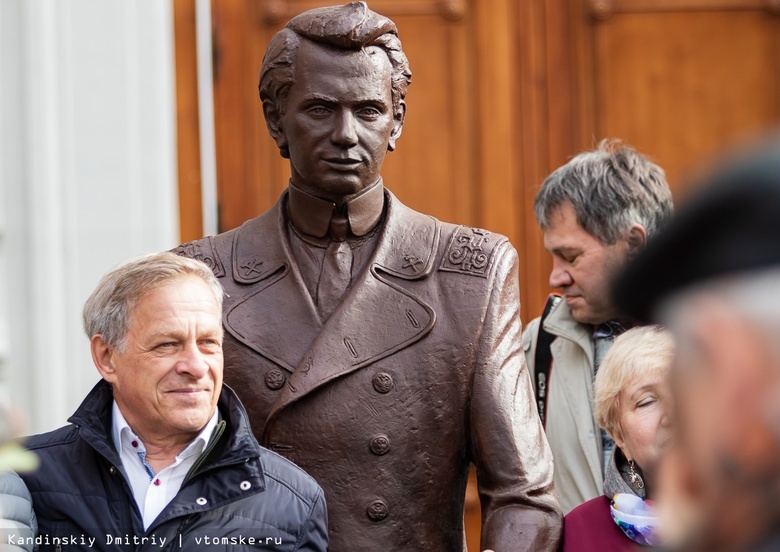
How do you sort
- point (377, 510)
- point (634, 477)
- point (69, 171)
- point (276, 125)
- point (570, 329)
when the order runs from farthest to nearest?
point (69, 171) → point (570, 329) → point (276, 125) → point (634, 477) → point (377, 510)

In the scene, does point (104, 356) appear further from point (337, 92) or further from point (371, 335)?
point (337, 92)

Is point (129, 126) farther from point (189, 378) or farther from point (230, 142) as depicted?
point (189, 378)

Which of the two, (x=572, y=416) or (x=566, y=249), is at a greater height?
(x=566, y=249)

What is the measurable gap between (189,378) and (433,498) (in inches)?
23.3

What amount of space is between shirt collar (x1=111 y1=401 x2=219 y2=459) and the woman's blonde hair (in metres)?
0.85

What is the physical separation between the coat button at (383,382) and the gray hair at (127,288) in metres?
0.37

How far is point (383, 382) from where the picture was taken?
290cm

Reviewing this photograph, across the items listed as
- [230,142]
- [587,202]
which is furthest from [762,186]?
[230,142]

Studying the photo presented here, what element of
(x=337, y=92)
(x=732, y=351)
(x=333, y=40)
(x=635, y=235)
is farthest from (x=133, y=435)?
(x=732, y=351)

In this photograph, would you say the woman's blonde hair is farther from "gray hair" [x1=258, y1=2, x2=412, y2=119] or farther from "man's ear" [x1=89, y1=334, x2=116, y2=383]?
"man's ear" [x1=89, y1=334, x2=116, y2=383]

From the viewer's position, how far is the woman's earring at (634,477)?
2947mm

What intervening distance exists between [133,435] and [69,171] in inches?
85.1

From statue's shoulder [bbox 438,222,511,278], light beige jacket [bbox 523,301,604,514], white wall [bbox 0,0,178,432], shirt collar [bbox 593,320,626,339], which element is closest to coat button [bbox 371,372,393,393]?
statue's shoulder [bbox 438,222,511,278]

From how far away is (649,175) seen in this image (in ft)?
12.5
